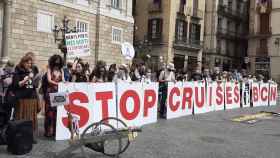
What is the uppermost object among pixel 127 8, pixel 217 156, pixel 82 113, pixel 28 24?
pixel 127 8

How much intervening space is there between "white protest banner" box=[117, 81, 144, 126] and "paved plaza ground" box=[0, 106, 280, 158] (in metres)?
0.42

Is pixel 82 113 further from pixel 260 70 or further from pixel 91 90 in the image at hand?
pixel 260 70

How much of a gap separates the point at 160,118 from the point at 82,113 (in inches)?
174

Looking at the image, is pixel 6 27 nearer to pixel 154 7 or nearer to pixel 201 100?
pixel 201 100

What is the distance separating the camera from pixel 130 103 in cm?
1124

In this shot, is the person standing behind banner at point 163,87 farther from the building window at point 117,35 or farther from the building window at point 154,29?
the building window at point 154,29

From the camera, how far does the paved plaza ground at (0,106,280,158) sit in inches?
328

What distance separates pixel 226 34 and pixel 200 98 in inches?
1604

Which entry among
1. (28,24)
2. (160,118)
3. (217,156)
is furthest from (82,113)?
(28,24)

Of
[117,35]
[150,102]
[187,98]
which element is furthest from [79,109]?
[117,35]

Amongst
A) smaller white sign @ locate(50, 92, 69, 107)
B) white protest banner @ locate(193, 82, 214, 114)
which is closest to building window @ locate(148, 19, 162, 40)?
white protest banner @ locate(193, 82, 214, 114)

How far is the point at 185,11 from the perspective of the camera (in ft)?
154

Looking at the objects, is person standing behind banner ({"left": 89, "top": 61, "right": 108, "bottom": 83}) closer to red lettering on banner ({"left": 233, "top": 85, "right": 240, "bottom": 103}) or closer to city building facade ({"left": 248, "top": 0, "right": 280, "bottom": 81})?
red lettering on banner ({"left": 233, "top": 85, "right": 240, "bottom": 103})

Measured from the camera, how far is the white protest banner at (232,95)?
1806 centimetres
